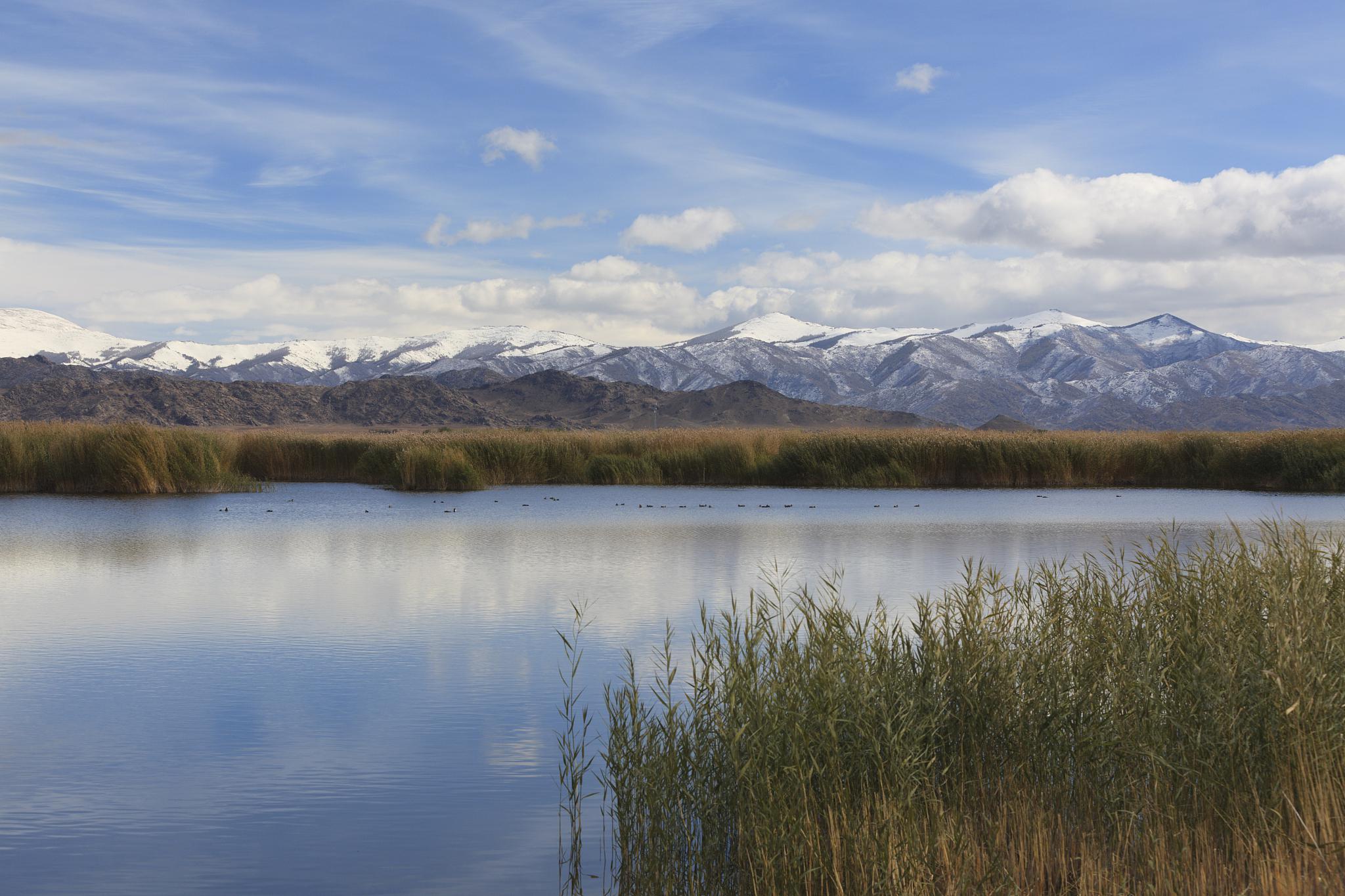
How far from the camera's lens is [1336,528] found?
55.1ft

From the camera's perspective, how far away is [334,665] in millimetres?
8562

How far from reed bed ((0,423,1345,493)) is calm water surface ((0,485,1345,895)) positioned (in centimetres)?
565

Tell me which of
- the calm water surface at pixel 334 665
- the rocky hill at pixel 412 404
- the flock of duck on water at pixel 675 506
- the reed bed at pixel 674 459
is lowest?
the calm water surface at pixel 334 665

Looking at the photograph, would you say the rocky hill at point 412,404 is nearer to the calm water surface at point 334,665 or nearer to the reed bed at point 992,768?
the calm water surface at point 334,665

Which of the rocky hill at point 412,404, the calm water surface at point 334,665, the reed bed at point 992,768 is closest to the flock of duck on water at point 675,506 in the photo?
the calm water surface at point 334,665

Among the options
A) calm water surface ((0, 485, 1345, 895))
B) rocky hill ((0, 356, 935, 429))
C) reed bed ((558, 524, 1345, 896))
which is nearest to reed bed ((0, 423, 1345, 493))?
calm water surface ((0, 485, 1345, 895))

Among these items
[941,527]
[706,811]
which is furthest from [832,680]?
[941,527]

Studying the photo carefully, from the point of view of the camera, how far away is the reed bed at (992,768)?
4348 millimetres

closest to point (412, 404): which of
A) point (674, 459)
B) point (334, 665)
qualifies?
point (674, 459)

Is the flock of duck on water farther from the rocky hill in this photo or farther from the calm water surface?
→ the rocky hill

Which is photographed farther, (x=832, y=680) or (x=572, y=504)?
(x=572, y=504)

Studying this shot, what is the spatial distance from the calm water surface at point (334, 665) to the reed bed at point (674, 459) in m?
5.65

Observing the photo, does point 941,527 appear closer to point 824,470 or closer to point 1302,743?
point 824,470

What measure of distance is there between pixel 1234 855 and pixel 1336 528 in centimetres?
1444
